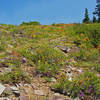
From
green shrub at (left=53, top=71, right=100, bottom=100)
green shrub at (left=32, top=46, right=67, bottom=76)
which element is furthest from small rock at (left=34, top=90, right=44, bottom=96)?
green shrub at (left=32, top=46, right=67, bottom=76)

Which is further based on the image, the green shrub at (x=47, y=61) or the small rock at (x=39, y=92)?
the green shrub at (x=47, y=61)

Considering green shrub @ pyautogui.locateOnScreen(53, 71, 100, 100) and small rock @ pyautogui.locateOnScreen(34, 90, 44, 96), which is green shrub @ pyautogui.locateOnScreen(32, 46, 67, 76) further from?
small rock @ pyautogui.locateOnScreen(34, 90, 44, 96)

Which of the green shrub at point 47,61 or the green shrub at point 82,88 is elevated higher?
the green shrub at point 47,61

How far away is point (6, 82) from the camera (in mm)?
4508

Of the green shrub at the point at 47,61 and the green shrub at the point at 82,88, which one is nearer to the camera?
the green shrub at the point at 82,88

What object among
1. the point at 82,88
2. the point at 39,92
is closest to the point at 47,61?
the point at 39,92

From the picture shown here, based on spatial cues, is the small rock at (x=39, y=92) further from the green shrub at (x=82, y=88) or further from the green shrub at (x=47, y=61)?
the green shrub at (x=47, y=61)

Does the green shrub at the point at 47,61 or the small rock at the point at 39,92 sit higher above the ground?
the green shrub at the point at 47,61

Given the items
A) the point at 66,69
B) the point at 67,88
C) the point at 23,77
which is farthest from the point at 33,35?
the point at 67,88

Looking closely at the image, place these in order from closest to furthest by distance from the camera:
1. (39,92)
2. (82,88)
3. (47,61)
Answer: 1. (39,92)
2. (82,88)
3. (47,61)

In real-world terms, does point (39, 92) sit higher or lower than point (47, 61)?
lower

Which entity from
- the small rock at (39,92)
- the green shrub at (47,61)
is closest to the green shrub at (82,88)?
the small rock at (39,92)

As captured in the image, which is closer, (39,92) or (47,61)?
(39,92)

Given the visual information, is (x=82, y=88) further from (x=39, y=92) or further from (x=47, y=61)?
(x=47, y=61)
